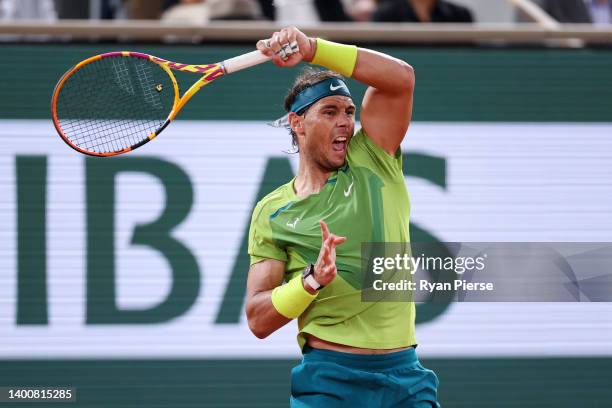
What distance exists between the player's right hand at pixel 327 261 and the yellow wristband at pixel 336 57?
25.3 inches

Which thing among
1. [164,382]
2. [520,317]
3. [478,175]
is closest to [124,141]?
[164,382]

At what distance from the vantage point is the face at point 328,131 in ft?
13.6

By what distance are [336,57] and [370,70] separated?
0.14m

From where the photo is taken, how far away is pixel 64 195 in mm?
5504

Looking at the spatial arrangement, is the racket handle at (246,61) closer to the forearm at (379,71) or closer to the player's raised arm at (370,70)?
the player's raised arm at (370,70)

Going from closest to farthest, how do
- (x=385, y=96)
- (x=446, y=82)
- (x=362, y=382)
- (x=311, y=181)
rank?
(x=362, y=382) → (x=385, y=96) → (x=311, y=181) → (x=446, y=82)

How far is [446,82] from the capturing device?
18.5 feet

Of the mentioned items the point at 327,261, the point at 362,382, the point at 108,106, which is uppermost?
the point at 108,106

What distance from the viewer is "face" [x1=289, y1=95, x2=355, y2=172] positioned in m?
4.16

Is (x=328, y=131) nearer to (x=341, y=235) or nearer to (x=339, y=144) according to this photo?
(x=339, y=144)

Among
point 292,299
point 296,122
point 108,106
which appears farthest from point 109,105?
point 292,299

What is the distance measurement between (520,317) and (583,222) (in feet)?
1.99

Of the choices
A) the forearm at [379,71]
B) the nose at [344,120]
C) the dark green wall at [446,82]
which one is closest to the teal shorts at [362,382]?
the nose at [344,120]

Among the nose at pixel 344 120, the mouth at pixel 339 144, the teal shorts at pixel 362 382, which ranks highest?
the nose at pixel 344 120
